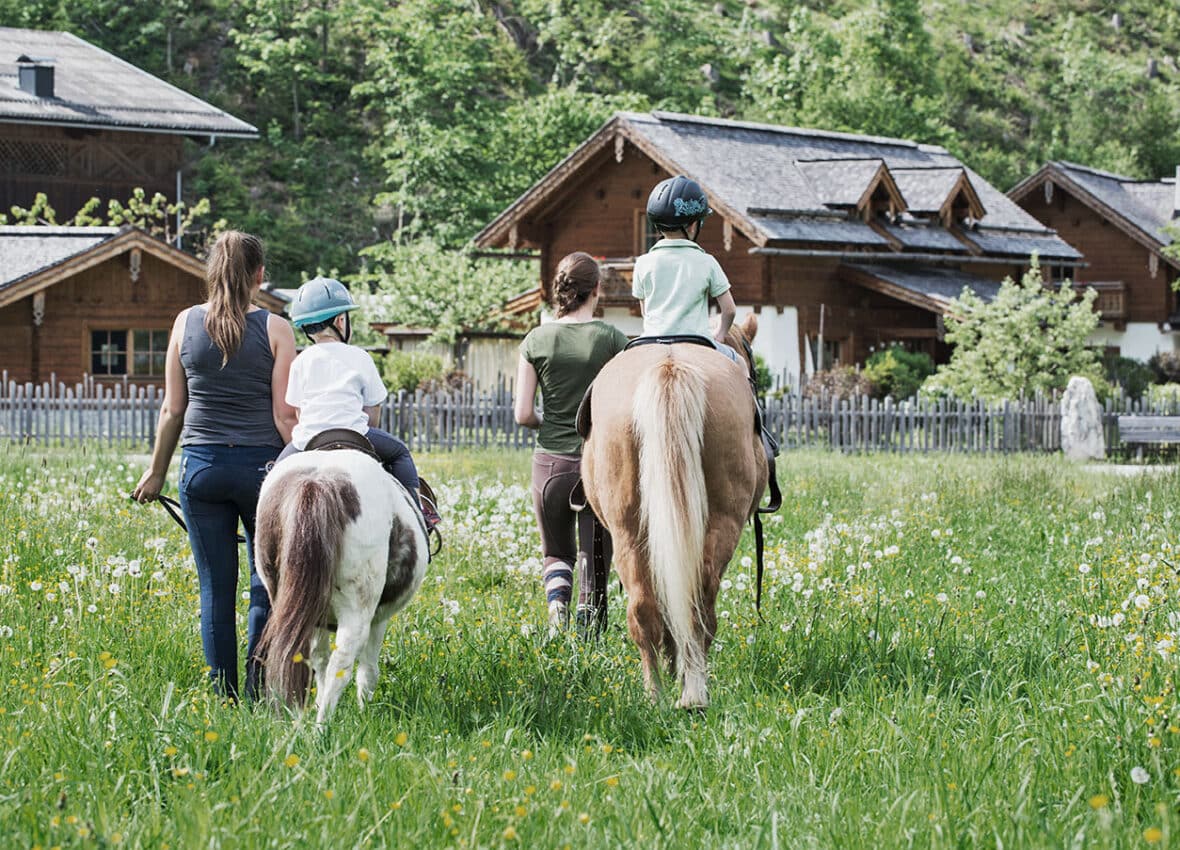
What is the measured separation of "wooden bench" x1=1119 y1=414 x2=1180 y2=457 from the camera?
24.1 metres

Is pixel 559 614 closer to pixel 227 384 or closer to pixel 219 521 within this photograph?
pixel 219 521

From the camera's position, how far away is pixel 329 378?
19.4 ft

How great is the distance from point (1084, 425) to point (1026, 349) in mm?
3699

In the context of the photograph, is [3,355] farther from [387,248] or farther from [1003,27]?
[1003,27]

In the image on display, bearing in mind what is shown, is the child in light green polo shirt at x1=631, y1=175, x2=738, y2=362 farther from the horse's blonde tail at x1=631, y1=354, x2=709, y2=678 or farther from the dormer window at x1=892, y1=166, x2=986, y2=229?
the dormer window at x1=892, y1=166, x2=986, y2=229

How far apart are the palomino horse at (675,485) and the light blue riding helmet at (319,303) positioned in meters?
1.14

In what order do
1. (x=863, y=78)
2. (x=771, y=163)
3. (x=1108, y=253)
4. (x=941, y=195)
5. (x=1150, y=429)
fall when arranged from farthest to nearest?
(x=863, y=78) < (x=1108, y=253) < (x=941, y=195) < (x=771, y=163) < (x=1150, y=429)

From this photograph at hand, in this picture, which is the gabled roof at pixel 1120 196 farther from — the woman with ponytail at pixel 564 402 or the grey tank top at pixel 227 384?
the grey tank top at pixel 227 384

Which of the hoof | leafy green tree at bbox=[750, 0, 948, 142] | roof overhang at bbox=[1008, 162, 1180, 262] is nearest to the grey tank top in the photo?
the hoof

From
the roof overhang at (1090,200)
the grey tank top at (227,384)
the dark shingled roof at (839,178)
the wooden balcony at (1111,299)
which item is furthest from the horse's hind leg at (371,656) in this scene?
the wooden balcony at (1111,299)

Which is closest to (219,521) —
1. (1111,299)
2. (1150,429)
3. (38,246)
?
(1150,429)

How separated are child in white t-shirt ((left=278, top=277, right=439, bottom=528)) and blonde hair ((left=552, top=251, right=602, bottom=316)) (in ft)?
4.78

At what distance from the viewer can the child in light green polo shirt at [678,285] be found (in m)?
6.55

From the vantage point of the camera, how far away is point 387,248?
170ft
